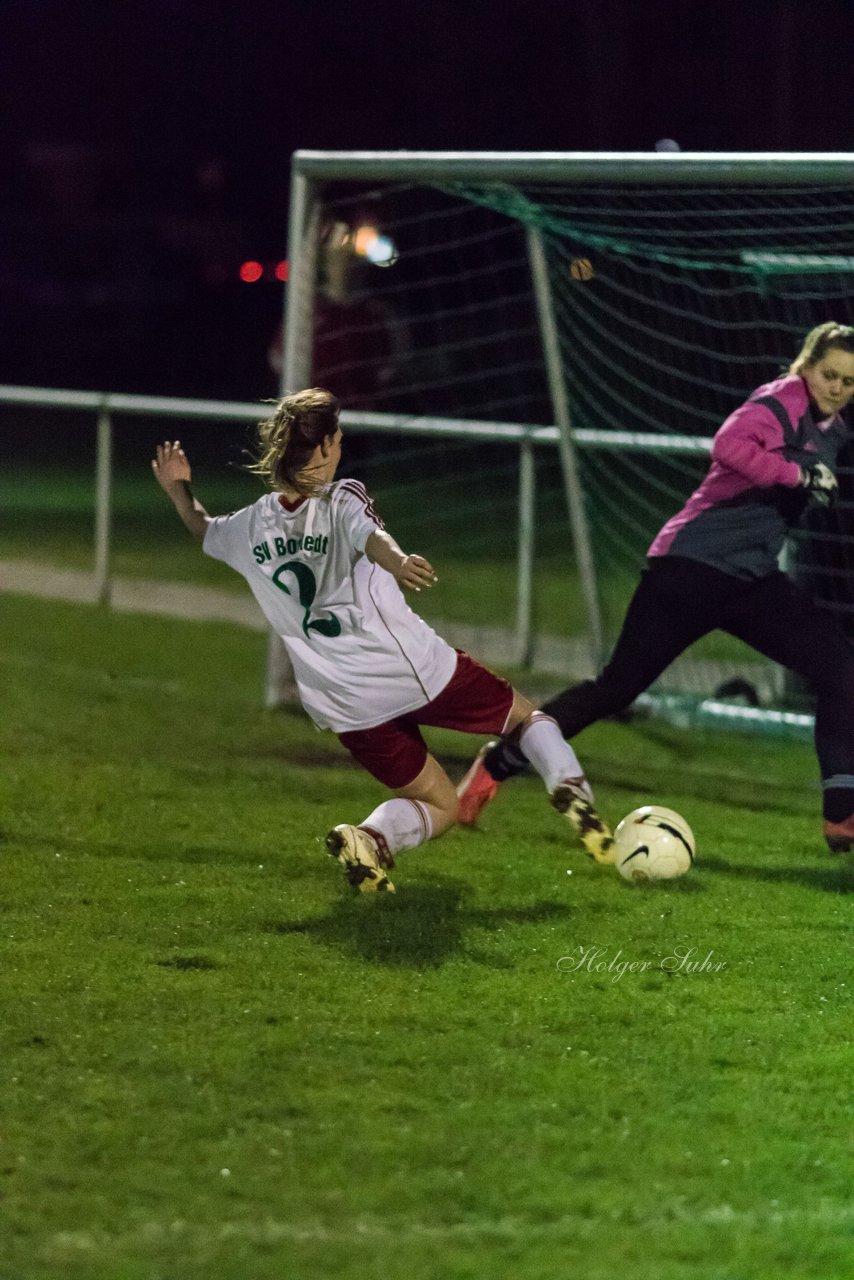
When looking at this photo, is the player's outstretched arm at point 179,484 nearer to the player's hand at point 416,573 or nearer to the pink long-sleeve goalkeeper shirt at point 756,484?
the player's hand at point 416,573

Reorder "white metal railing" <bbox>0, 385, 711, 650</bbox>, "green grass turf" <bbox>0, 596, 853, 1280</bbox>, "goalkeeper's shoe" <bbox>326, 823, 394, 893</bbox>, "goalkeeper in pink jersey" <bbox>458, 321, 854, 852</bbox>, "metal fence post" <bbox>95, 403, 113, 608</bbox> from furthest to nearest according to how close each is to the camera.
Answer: "metal fence post" <bbox>95, 403, 113, 608</bbox> → "white metal railing" <bbox>0, 385, 711, 650</bbox> → "goalkeeper in pink jersey" <bbox>458, 321, 854, 852</bbox> → "goalkeeper's shoe" <bbox>326, 823, 394, 893</bbox> → "green grass turf" <bbox>0, 596, 853, 1280</bbox>

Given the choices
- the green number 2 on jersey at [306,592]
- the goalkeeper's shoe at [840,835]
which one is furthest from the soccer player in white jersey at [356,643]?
the goalkeeper's shoe at [840,835]

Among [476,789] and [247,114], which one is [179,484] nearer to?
[476,789]

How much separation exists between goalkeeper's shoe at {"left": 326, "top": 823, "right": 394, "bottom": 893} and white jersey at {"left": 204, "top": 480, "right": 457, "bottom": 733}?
0.30m

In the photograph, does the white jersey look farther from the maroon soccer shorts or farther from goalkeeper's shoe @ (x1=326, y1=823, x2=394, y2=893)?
goalkeeper's shoe @ (x1=326, y1=823, x2=394, y2=893)

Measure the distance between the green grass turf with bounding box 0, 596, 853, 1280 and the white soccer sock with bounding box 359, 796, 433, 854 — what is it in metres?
0.18

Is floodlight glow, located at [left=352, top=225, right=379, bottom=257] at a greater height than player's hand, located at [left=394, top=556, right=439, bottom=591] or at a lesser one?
greater

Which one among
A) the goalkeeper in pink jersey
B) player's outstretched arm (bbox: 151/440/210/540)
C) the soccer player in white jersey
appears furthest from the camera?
the goalkeeper in pink jersey

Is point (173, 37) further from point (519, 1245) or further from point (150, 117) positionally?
point (519, 1245)

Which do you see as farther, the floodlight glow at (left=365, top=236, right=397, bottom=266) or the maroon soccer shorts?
the floodlight glow at (left=365, top=236, right=397, bottom=266)

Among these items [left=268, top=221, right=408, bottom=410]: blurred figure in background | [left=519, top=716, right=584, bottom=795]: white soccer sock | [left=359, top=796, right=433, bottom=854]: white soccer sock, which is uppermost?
[left=268, top=221, right=408, bottom=410]: blurred figure in background

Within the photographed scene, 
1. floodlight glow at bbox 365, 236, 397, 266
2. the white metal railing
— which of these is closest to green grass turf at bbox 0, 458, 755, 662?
the white metal railing

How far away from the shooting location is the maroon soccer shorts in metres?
5.82

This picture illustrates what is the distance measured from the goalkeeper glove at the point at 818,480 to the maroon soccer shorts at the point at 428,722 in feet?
4.21
